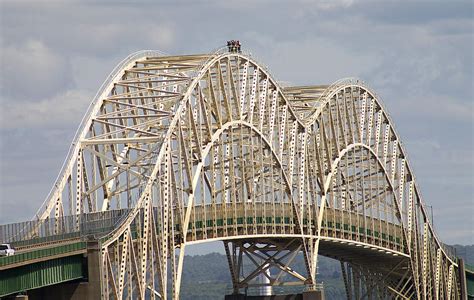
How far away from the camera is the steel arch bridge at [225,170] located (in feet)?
433

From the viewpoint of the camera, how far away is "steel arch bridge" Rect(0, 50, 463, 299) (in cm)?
13188

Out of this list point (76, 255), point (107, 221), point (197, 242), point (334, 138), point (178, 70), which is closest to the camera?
point (76, 255)

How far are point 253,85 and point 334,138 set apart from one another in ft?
88.3

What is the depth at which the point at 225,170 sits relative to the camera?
16500cm

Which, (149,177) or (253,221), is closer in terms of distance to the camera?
(149,177)

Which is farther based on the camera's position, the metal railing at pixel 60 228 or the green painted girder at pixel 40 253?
the metal railing at pixel 60 228

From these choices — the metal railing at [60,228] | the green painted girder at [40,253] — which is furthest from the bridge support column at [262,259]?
the green painted girder at [40,253]

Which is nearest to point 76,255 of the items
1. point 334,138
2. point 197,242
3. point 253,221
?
point 197,242

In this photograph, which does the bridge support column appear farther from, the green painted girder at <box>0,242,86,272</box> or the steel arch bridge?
the green painted girder at <box>0,242,86,272</box>

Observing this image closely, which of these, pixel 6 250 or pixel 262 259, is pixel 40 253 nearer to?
pixel 6 250

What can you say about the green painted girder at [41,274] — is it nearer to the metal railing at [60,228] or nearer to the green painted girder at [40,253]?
the green painted girder at [40,253]

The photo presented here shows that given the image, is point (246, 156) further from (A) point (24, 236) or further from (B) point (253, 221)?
(A) point (24, 236)

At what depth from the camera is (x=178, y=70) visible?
15600 cm

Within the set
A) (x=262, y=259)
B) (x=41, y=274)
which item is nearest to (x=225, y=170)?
(x=262, y=259)
